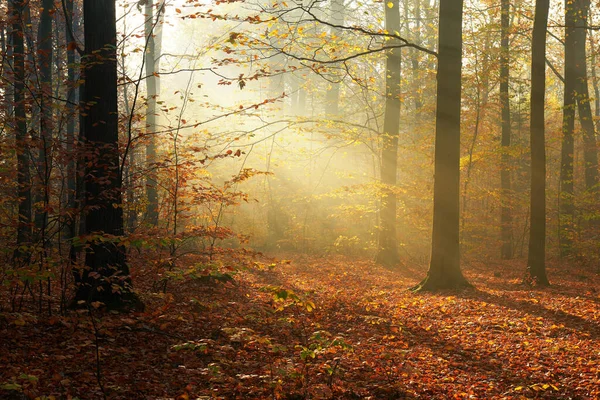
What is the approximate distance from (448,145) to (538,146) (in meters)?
2.71

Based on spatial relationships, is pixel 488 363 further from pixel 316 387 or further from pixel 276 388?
pixel 276 388

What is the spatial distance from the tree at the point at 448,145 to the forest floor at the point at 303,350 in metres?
1.22

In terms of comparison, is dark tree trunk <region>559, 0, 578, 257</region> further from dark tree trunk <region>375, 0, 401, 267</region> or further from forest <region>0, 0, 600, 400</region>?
dark tree trunk <region>375, 0, 401, 267</region>

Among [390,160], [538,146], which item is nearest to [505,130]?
[390,160]

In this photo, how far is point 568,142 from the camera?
1781 centimetres

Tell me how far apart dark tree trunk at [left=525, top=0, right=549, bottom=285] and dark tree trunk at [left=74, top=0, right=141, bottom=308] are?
9207 mm

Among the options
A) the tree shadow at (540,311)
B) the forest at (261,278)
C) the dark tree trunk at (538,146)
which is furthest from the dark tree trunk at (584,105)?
the tree shadow at (540,311)

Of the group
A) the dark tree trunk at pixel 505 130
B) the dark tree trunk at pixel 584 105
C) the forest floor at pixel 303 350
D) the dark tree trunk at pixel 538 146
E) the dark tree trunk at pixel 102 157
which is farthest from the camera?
the dark tree trunk at pixel 505 130

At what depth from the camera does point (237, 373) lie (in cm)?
537

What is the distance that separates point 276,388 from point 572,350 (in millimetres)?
4200

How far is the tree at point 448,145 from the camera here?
10.5 metres

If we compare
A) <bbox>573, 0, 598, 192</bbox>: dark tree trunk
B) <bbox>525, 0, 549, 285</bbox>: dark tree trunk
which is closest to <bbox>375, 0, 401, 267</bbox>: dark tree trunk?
<bbox>525, 0, 549, 285</bbox>: dark tree trunk

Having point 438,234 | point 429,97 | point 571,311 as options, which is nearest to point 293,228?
point 429,97

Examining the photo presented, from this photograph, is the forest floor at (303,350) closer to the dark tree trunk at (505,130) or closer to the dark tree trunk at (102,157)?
the dark tree trunk at (102,157)
